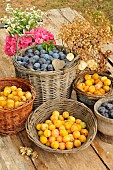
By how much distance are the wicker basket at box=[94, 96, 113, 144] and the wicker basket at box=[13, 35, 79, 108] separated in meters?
0.22

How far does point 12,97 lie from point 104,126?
49cm

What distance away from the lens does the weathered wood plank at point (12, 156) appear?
1.92 meters

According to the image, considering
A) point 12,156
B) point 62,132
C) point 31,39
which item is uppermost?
point 31,39

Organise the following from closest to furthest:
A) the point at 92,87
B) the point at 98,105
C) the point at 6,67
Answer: the point at 98,105
the point at 92,87
the point at 6,67

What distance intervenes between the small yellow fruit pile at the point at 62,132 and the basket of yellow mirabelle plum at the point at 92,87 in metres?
0.15

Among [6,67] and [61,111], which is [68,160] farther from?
[6,67]

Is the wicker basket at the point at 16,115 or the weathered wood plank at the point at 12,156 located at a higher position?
the wicker basket at the point at 16,115

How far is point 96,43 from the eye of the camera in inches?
88.7

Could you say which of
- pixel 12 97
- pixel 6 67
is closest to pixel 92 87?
pixel 12 97

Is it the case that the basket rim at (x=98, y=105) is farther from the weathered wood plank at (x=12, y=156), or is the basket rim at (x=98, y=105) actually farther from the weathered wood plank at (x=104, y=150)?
the weathered wood plank at (x=12, y=156)

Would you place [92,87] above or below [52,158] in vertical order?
above

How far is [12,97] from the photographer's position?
210 cm

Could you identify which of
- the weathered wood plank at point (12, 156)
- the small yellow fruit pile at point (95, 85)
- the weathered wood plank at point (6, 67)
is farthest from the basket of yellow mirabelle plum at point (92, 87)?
the weathered wood plank at point (6, 67)

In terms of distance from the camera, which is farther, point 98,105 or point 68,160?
point 98,105
